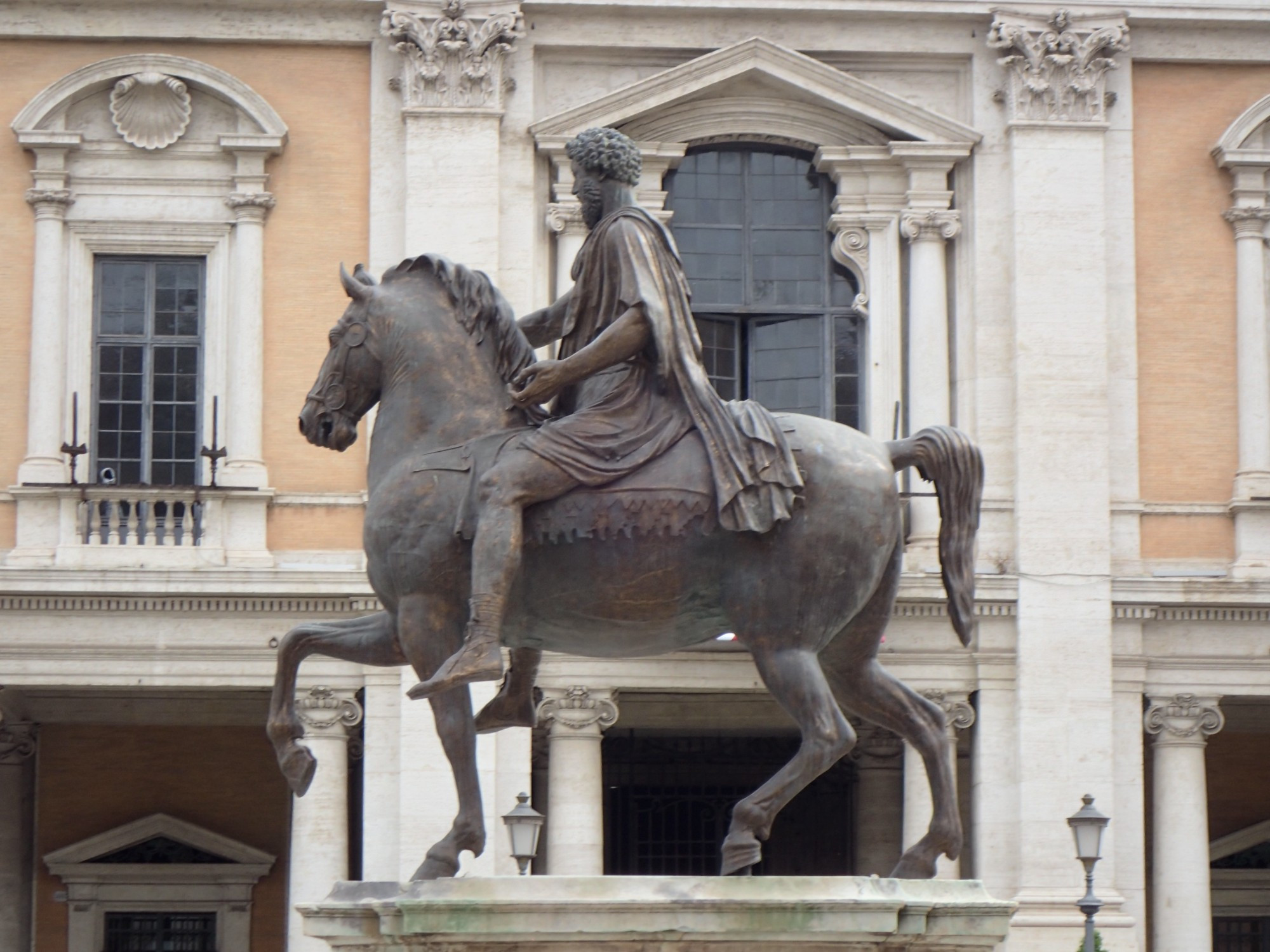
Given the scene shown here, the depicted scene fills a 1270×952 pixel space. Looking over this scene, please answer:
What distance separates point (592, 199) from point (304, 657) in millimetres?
1947

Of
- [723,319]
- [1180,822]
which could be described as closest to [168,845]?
[723,319]

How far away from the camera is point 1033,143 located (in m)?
24.2

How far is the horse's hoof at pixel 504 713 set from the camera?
30.9ft

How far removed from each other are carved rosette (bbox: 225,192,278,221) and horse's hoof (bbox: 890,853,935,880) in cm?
1603

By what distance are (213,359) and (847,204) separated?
609 cm

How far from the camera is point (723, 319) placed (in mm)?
24672

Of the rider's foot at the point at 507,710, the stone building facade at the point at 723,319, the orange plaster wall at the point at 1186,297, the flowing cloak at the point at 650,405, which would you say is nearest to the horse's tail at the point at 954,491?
the flowing cloak at the point at 650,405

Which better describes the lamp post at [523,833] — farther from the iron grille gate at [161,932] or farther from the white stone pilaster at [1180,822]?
the iron grille gate at [161,932]

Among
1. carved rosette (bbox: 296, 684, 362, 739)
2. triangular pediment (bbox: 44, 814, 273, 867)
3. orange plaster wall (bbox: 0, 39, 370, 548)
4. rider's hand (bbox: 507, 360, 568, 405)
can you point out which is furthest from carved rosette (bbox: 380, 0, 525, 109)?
rider's hand (bbox: 507, 360, 568, 405)

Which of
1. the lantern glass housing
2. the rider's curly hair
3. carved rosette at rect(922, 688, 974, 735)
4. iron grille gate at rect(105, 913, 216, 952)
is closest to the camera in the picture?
the rider's curly hair

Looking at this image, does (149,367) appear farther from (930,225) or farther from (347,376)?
(347,376)

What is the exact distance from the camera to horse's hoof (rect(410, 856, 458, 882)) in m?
8.83

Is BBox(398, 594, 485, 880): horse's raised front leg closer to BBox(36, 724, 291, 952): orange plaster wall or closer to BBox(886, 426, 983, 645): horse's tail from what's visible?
BBox(886, 426, 983, 645): horse's tail

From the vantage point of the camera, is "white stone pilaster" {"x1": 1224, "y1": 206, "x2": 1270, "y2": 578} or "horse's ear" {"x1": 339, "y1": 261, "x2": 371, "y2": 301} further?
"white stone pilaster" {"x1": 1224, "y1": 206, "x2": 1270, "y2": 578}
